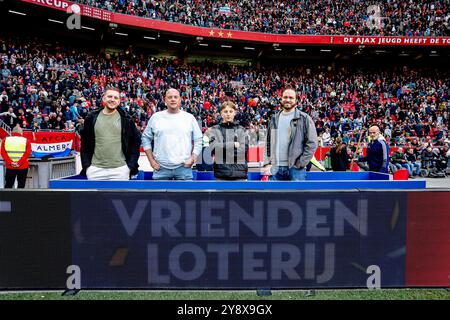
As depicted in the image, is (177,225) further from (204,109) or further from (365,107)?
(365,107)

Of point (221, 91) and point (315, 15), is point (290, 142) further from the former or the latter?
point (315, 15)

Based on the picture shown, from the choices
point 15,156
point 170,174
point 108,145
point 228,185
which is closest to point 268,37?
point 15,156

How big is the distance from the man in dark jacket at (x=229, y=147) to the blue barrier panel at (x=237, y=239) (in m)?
0.82

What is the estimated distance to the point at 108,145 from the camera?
13.1 ft

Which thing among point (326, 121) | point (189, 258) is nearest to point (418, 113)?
point (326, 121)

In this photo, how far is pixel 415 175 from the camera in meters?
14.6

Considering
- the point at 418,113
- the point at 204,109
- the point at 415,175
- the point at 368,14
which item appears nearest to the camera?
the point at 415,175

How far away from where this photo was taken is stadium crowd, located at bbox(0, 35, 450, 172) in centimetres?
1549

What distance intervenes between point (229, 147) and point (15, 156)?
5222mm

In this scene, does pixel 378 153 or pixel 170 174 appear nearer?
pixel 170 174

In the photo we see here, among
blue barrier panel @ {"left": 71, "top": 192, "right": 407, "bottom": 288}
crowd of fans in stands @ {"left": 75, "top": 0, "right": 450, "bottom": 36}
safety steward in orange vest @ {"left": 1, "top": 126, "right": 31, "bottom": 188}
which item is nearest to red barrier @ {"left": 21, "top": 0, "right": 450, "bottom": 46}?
crowd of fans in stands @ {"left": 75, "top": 0, "right": 450, "bottom": 36}

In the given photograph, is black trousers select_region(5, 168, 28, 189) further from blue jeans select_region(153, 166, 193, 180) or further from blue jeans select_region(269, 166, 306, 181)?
blue jeans select_region(269, 166, 306, 181)

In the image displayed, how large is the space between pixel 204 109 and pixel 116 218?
1847 cm

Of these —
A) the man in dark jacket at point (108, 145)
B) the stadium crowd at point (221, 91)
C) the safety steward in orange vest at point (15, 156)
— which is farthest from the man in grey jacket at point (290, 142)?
the stadium crowd at point (221, 91)
